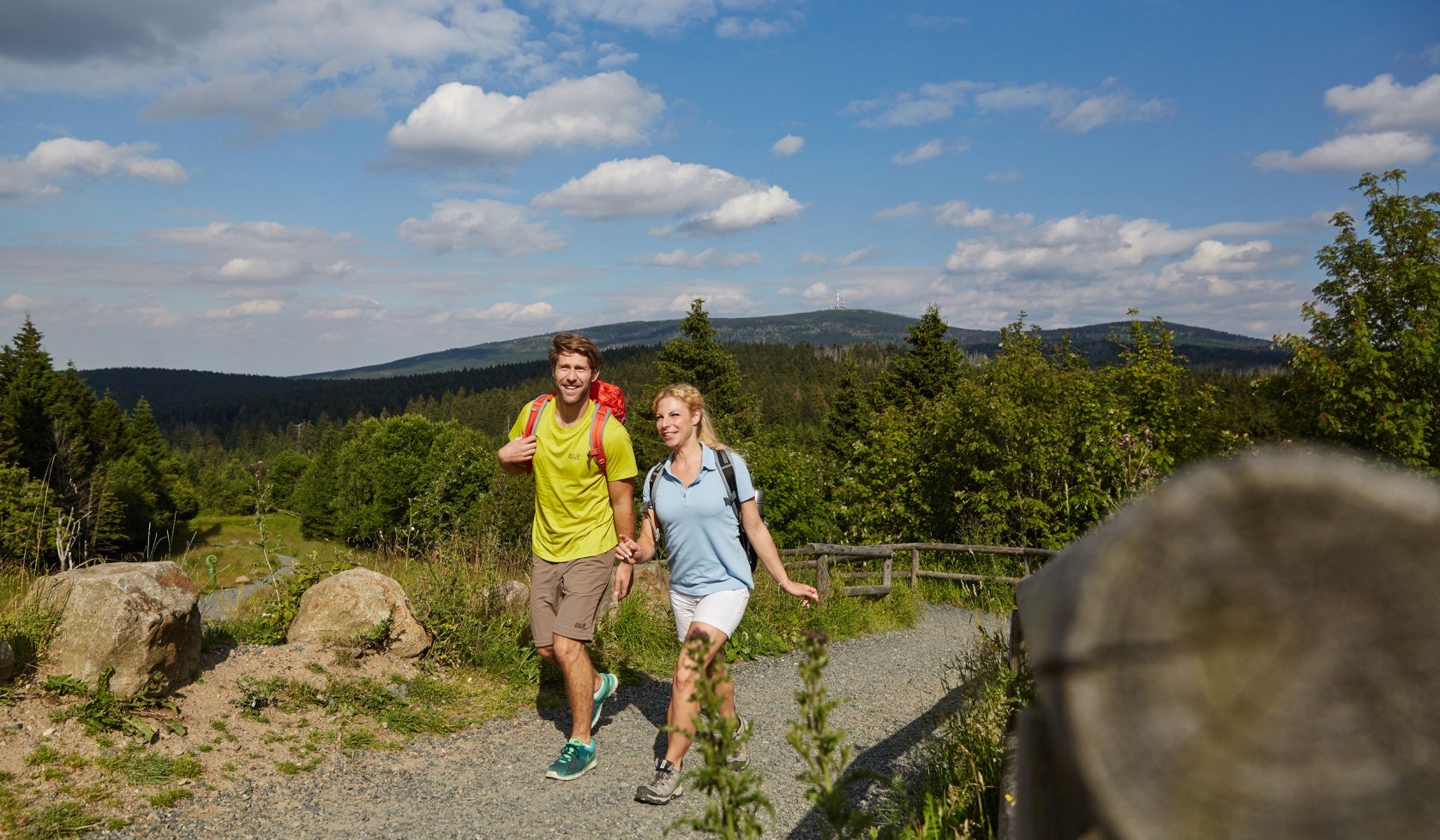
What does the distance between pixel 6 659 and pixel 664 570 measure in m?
5.17

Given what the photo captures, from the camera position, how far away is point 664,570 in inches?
329

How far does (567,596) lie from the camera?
457 cm

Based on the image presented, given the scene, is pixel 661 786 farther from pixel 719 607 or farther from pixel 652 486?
pixel 652 486

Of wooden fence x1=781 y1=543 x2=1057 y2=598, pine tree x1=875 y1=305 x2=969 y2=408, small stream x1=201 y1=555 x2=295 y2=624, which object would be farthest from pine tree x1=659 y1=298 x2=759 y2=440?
small stream x1=201 y1=555 x2=295 y2=624

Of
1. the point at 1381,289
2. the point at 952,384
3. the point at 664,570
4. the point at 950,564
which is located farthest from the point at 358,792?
the point at 952,384

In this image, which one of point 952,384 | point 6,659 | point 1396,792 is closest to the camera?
point 1396,792

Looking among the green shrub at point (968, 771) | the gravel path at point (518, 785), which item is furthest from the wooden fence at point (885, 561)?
the green shrub at point (968, 771)

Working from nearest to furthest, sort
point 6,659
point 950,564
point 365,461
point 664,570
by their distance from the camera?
1. point 6,659
2. point 664,570
3. point 950,564
4. point 365,461

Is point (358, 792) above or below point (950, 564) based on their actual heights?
above

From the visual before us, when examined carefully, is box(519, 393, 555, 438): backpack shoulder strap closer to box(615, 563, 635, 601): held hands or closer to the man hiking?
the man hiking

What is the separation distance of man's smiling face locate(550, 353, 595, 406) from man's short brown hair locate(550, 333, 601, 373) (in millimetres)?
24

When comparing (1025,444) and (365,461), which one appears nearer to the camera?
(1025,444)

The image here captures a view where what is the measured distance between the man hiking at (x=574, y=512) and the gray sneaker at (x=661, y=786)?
56 cm

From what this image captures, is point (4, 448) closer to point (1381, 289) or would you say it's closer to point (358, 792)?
point (358, 792)
